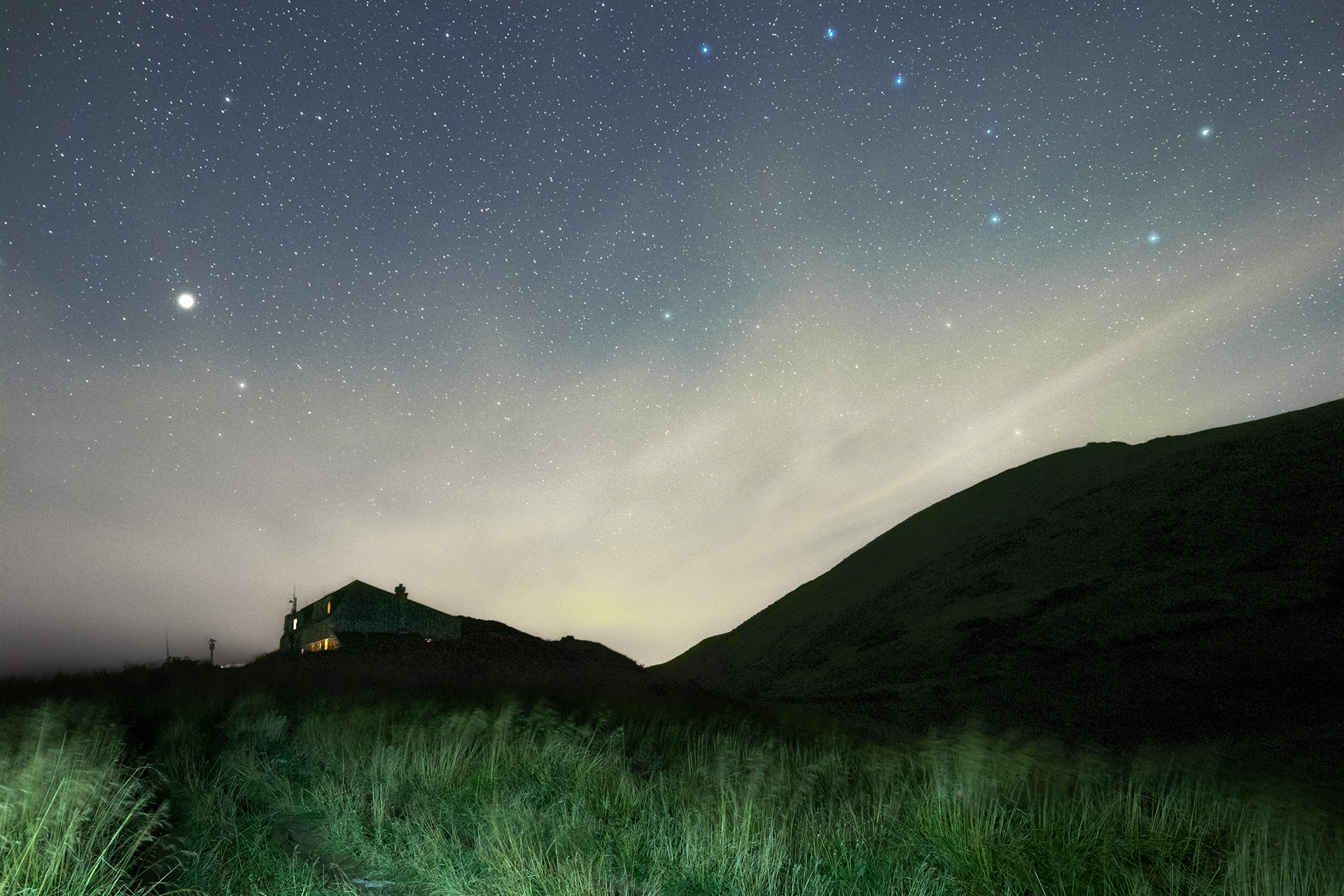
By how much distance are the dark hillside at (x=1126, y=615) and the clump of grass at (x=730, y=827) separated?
11.5 metres

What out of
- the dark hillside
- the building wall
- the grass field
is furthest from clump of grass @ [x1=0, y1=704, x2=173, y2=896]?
the building wall

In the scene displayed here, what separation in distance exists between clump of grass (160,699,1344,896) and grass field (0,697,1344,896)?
2cm

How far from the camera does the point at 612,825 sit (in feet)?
17.0

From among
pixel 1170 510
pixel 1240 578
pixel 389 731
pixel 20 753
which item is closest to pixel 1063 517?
pixel 1170 510

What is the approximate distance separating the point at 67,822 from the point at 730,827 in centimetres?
397

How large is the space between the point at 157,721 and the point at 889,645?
40060mm

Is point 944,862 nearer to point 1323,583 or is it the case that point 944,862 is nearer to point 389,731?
Answer: point 389,731

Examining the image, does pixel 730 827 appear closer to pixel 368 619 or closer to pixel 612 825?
pixel 612 825

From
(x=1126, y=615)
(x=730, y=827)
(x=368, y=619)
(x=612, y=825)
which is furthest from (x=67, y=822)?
(x=368, y=619)

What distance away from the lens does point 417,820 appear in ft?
17.0

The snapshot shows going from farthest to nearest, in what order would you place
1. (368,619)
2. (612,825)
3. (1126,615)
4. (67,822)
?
(368,619) → (1126,615) → (612,825) → (67,822)

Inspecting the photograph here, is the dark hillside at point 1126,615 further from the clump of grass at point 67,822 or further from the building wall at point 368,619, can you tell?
the building wall at point 368,619

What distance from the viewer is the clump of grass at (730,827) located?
13.5ft

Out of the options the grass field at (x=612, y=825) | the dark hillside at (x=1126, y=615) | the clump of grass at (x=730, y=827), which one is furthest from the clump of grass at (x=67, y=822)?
the dark hillside at (x=1126, y=615)
